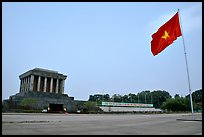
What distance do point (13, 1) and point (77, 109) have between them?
4386 centimetres

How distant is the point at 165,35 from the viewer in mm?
13016

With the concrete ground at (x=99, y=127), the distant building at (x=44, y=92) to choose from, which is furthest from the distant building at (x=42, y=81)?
the concrete ground at (x=99, y=127)

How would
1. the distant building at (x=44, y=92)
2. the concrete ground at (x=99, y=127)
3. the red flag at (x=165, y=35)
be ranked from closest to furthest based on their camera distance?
1. the concrete ground at (x=99, y=127)
2. the red flag at (x=165, y=35)
3. the distant building at (x=44, y=92)

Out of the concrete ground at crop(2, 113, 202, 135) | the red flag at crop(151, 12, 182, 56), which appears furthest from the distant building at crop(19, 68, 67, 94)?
the red flag at crop(151, 12, 182, 56)

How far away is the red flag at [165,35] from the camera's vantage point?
12906 millimetres

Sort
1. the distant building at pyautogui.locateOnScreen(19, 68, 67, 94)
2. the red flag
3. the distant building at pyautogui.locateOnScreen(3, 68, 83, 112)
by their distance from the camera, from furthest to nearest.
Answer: the distant building at pyautogui.locateOnScreen(19, 68, 67, 94)
the distant building at pyautogui.locateOnScreen(3, 68, 83, 112)
the red flag

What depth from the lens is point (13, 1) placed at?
816 centimetres

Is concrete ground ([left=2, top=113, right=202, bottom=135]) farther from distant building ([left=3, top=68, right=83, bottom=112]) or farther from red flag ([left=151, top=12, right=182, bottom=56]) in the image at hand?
distant building ([left=3, top=68, right=83, bottom=112])

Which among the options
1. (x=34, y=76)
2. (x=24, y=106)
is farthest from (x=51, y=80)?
(x=24, y=106)

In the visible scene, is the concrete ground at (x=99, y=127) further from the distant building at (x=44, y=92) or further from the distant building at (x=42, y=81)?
the distant building at (x=42, y=81)

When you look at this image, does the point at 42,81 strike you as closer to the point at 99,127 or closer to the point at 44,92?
the point at 44,92

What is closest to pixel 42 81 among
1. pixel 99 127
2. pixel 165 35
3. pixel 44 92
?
pixel 44 92

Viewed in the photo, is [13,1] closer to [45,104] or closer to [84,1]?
[84,1]

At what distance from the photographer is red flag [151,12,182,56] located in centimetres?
1291
